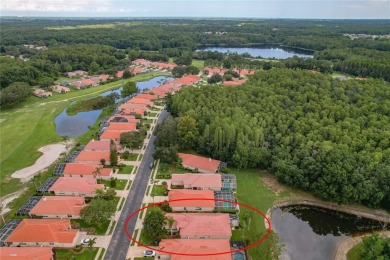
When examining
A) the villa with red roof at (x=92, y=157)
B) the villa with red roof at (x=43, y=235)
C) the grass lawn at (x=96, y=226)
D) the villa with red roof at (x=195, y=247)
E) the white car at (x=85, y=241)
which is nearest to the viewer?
the villa with red roof at (x=195, y=247)

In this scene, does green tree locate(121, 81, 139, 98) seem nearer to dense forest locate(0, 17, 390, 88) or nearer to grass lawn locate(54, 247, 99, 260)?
dense forest locate(0, 17, 390, 88)

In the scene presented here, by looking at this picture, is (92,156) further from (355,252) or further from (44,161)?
(355,252)

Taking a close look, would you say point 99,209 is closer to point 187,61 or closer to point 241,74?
point 241,74

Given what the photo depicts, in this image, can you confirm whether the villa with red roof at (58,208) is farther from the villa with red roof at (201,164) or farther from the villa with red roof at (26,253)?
the villa with red roof at (201,164)

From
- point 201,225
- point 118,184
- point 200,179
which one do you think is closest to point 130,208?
point 118,184

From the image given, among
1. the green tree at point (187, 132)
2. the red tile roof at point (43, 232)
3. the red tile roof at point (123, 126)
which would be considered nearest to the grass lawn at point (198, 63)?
the red tile roof at point (123, 126)
